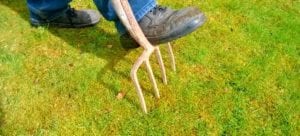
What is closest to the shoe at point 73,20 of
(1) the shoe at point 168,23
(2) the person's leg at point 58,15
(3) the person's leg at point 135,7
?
(2) the person's leg at point 58,15

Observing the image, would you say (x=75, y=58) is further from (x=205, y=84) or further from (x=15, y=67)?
(x=205, y=84)

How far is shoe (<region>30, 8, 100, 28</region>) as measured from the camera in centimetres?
398

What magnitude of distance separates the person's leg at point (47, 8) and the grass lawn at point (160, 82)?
18 cm

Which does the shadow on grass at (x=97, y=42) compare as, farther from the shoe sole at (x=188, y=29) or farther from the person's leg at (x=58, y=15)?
the shoe sole at (x=188, y=29)

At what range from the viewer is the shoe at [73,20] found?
398 cm

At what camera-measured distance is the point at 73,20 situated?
401 centimetres

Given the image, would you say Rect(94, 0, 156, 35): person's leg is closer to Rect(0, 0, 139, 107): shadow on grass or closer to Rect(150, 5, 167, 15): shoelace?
Rect(150, 5, 167, 15): shoelace

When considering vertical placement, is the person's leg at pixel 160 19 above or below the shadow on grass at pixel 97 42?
above

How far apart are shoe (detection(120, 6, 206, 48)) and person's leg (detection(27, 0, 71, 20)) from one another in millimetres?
1117

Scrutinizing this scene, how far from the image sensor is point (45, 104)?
3361mm

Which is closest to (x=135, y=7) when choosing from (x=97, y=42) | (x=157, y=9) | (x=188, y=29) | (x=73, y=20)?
(x=157, y=9)

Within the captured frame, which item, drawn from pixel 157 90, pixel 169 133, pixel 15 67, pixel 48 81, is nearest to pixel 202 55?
pixel 157 90

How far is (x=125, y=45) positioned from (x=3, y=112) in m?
1.04

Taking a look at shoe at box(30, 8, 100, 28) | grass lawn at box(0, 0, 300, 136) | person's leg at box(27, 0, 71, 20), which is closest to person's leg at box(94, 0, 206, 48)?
grass lawn at box(0, 0, 300, 136)
